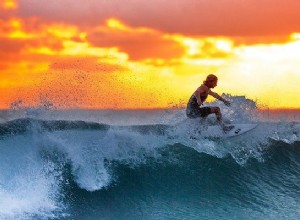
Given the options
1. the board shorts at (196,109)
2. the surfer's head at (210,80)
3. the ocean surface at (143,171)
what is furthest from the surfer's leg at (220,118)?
the surfer's head at (210,80)

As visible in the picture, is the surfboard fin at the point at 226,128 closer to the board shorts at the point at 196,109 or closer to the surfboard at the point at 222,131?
the surfboard at the point at 222,131

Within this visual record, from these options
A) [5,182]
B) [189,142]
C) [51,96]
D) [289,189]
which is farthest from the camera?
[51,96]

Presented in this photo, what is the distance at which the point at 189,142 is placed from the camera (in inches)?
486

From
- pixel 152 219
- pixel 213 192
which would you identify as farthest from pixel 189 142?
pixel 152 219

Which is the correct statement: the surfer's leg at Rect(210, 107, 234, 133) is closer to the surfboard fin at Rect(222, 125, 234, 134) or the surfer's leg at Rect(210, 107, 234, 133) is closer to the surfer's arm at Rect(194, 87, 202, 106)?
the surfboard fin at Rect(222, 125, 234, 134)

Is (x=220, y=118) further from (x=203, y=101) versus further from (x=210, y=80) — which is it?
(x=210, y=80)

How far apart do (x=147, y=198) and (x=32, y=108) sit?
12.3 ft

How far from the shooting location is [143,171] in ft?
36.4

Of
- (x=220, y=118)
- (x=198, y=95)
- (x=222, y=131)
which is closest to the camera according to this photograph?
(x=198, y=95)

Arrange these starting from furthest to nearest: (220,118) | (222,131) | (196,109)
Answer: (222,131), (220,118), (196,109)

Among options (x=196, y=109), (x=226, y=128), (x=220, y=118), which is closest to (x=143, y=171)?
(x=196, y=109)

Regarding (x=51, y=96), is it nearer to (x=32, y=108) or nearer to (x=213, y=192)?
(x=32, y=108)

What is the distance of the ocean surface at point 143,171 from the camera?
9.24 meters

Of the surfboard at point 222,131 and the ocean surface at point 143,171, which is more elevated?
the surfboard at point 222,131
